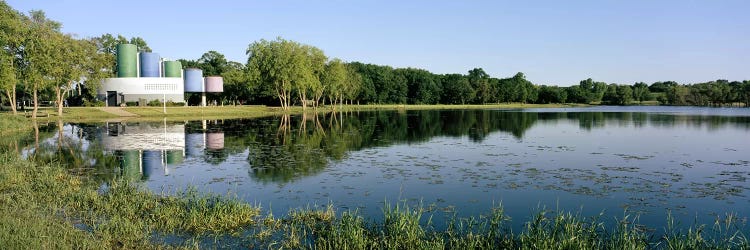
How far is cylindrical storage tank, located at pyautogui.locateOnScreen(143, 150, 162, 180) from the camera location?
21.1 metres

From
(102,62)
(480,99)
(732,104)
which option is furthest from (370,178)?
(732,104)

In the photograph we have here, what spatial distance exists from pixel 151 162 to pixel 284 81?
221 ft

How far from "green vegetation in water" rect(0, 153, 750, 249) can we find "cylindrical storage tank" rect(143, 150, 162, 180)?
6.16 m

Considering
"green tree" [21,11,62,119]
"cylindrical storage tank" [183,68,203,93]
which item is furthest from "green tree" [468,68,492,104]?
"green tree" [21,11,62,119]

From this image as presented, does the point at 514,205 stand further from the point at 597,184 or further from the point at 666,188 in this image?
the point at 666,188

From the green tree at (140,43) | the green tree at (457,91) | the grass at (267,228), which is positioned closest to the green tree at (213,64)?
the green tree at (140,43)

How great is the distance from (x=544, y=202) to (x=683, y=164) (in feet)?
38.4

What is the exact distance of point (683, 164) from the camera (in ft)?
73.7

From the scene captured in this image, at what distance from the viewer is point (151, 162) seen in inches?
950

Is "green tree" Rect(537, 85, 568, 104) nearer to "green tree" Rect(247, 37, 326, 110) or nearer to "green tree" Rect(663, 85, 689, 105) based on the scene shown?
"green tree" Rect(663, 85, 689, 105)

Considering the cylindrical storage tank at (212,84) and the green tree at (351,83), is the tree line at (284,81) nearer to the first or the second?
the green tree at (351,83)

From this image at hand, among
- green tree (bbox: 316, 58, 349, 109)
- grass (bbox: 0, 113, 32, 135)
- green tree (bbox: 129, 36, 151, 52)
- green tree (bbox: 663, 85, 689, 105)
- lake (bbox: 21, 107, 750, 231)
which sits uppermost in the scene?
green tree (bbox: 129, 36, 151, 52)

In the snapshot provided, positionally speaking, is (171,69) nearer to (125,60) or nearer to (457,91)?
(125,60)

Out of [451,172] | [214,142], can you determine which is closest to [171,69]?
[214,142]
